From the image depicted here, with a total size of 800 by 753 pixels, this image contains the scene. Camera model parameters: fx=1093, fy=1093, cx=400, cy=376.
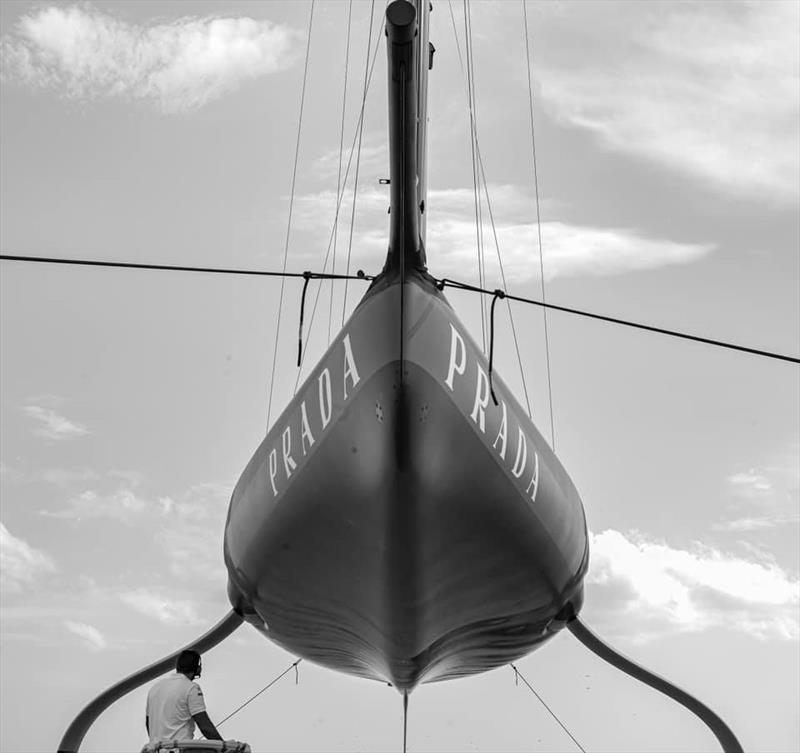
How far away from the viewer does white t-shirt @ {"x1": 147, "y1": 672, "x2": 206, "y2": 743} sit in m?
4.48

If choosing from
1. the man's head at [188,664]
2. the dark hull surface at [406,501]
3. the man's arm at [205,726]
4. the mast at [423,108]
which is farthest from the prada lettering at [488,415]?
the man's arm at [205,726]

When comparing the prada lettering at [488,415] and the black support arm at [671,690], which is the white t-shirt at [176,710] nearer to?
the prada lettering at [488,415]

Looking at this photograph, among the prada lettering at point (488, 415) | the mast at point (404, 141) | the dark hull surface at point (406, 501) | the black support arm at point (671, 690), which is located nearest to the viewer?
the mast at point (404, 141)

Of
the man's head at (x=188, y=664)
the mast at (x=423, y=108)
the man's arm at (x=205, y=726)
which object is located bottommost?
the man's arm at (x=205, y=726)

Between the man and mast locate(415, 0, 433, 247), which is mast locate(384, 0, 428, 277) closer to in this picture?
mast locate(415, 0, 433, 247)

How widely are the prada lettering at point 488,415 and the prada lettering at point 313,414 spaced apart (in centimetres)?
46

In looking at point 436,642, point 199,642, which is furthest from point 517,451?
point 199,642

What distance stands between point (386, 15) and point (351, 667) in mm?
4753

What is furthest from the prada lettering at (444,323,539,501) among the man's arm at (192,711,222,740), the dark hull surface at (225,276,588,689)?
the man's arm at (192,711,222,740)

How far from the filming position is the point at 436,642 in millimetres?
6164

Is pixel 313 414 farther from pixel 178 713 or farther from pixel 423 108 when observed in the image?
pixel 423 108

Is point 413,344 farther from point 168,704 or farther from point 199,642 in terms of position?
point 199,642

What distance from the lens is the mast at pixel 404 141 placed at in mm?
4387

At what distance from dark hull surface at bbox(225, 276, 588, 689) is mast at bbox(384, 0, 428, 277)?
181mm
